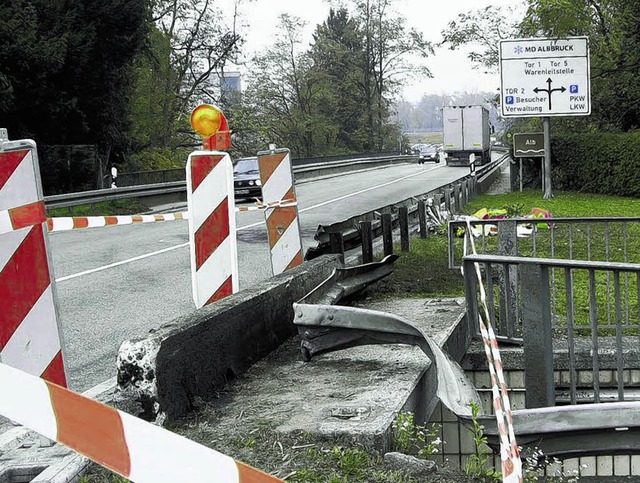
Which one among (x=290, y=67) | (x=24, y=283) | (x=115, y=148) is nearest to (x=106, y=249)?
(x=24, y=283)

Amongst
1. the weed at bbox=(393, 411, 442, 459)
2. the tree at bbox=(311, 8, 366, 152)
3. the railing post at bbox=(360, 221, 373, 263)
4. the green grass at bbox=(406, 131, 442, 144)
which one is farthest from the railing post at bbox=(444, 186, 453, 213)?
the green grass at bbox=(406, 131, 442, 144)

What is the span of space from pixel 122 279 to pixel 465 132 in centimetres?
5231

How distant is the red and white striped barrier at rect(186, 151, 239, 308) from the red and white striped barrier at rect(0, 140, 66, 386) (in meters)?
1.92

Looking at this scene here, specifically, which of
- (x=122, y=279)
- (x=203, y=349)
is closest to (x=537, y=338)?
(x=203, y=349)

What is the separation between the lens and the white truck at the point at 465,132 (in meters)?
61.2

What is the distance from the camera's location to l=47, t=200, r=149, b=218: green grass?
24.0 m

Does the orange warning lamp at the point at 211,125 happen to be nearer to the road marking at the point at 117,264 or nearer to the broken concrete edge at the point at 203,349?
the broken concrete edge at the point at 203,349

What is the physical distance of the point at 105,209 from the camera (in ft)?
85.7

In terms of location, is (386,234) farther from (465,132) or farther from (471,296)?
(465,132)

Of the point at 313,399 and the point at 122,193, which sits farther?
the point at 122,193

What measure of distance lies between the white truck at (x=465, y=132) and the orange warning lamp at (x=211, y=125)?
5484 cm

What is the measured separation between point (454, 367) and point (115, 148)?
29.2 m

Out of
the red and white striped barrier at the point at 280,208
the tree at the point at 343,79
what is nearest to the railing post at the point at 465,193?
the red and white striped barrier at the point at 280,208

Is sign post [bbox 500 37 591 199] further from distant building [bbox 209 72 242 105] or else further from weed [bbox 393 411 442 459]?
distant building [bbox 209 72 242 105]
